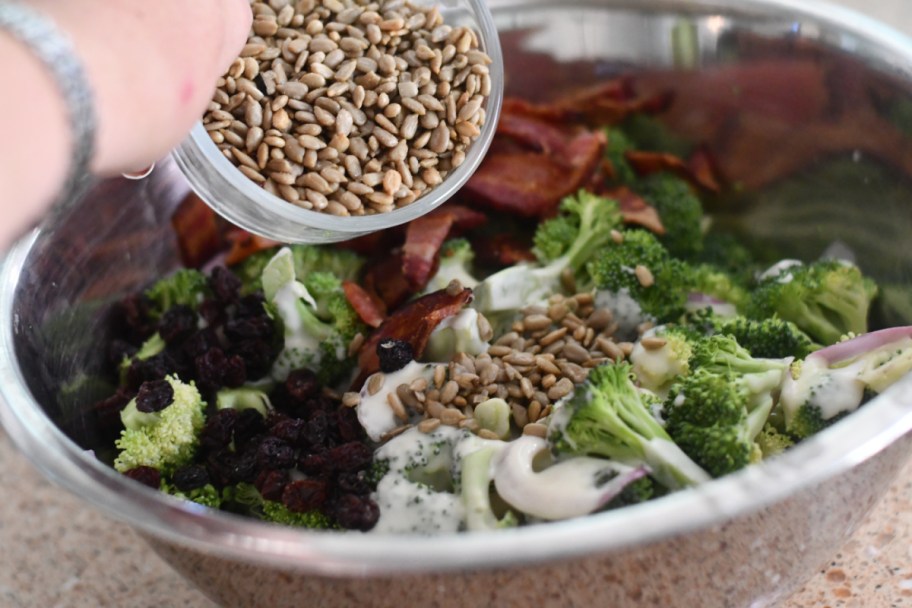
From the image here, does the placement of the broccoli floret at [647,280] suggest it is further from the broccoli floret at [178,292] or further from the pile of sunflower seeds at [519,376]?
the broccoli floret at [178,292]

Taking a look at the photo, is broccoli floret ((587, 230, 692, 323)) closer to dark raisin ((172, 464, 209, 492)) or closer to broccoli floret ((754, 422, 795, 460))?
broccoli floret ((754, 422, 795, 460))

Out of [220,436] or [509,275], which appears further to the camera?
[509,275]

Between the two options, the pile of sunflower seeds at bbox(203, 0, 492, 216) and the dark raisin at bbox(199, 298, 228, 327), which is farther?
the dark raisin at bbox(199, 298, 228, 327)

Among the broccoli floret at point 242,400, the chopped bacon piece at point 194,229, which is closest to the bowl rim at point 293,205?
the broccoli floret at point 242,400

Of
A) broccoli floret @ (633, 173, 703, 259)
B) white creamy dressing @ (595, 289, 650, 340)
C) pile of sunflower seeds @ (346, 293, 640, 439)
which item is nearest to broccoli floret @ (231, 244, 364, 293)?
pile of sunflower seeds @ (346, 293, 640, 439)

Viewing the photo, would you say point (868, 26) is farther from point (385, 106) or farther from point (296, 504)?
point (296, 504)

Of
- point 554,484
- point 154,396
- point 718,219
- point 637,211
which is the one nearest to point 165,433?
point 154,396

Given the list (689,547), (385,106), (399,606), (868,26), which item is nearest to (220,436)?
(399,606)
